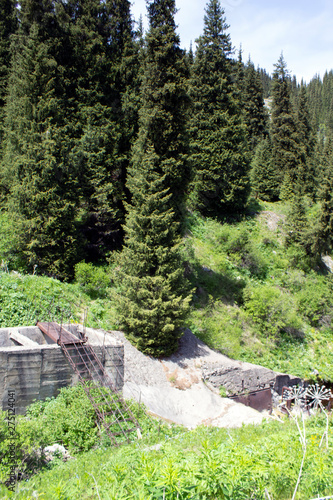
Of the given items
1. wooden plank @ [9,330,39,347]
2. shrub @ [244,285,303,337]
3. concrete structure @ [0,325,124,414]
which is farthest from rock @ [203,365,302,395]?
wooden plank @ [9,330,39,347]

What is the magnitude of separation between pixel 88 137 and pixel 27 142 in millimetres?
3018

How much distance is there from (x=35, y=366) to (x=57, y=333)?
134cm

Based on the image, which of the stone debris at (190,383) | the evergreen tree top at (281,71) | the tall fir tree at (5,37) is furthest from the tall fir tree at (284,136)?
the tall fir tree at (5,37)

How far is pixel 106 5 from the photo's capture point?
18.2 meters

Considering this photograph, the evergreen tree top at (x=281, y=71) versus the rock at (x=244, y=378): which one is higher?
the evergreen tree top at (x=281, y=71)

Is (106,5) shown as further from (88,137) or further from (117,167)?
(117,167)

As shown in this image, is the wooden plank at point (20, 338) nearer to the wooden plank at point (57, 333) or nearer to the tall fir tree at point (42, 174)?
the wooden plank at point (57, 333)

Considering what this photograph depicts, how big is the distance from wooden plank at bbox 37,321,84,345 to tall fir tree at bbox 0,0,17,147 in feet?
55.7

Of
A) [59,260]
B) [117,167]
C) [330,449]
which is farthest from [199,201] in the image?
[330,449]

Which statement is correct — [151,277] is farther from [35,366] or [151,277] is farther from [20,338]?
[35,366]

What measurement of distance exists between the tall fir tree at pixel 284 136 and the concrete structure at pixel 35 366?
2389cm

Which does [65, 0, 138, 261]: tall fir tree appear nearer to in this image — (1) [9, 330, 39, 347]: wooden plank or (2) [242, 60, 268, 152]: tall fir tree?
(1) [9, 330, 39, 347]: wooden plank

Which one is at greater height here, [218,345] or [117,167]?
[117,167]

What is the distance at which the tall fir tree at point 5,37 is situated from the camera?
22.6 metres
